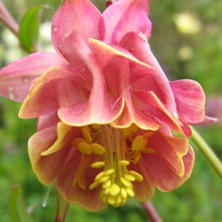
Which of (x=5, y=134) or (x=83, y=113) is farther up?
(x=83, y=113)

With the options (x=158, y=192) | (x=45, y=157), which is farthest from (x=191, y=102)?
(x=158, y=192)

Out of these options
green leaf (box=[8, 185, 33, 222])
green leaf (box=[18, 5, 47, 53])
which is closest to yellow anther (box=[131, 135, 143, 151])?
green leaf (box=[8, 185, 33, 222])

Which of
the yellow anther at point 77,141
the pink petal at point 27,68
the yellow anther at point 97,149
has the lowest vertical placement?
the yellow anther at point 97,149

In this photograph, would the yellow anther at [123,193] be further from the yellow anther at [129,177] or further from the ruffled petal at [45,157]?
the ruffled petal at [45,157]

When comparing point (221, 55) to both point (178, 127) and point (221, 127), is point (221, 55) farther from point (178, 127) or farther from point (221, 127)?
point (178, 127)

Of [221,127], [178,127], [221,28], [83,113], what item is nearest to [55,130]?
[83,113]

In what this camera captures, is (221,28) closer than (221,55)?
No

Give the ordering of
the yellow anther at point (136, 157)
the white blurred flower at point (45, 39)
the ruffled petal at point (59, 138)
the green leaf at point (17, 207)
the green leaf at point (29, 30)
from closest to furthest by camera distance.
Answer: the ruffled petal at point (59, 138) → the yellow anther at point (136, 157) → the green leaf at point (17, 207) → the green leaf at point (29, 30) → the white blurred flower at point (45, 39)

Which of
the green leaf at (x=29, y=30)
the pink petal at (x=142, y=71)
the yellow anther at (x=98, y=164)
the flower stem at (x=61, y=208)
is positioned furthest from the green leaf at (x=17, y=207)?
the green leaf at (x=29, y=30)
